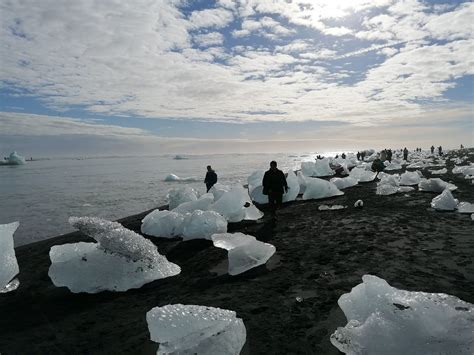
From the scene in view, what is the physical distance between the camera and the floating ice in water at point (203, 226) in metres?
7.29

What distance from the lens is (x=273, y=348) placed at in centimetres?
311

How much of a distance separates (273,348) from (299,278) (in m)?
1.66

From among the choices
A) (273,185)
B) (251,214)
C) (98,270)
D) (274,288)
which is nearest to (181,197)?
(251,214)

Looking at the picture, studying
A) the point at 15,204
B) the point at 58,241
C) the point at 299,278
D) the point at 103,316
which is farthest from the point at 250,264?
the point at 15,204

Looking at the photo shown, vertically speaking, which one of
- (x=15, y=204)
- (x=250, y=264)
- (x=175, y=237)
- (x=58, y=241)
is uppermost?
(x=250, y=264)

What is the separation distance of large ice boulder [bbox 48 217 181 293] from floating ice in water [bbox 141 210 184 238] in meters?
2.44

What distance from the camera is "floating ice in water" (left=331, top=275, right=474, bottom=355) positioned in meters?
2.60

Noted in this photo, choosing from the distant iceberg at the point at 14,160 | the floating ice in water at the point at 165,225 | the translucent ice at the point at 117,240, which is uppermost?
the translucent ice at the point at 117,240

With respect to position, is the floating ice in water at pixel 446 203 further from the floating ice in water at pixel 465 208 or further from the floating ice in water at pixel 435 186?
the floating ice in water at pixel 435 186

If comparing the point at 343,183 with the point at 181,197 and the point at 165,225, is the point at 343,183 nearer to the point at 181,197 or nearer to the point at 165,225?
the point at 181,197

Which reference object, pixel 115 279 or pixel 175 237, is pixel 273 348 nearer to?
pixel 115 279

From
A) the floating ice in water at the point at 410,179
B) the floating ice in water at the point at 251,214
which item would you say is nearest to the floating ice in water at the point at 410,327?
the floating ice in water at the point at 251,214

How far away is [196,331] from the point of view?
2900 millimetres

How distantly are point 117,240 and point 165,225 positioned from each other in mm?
2810
